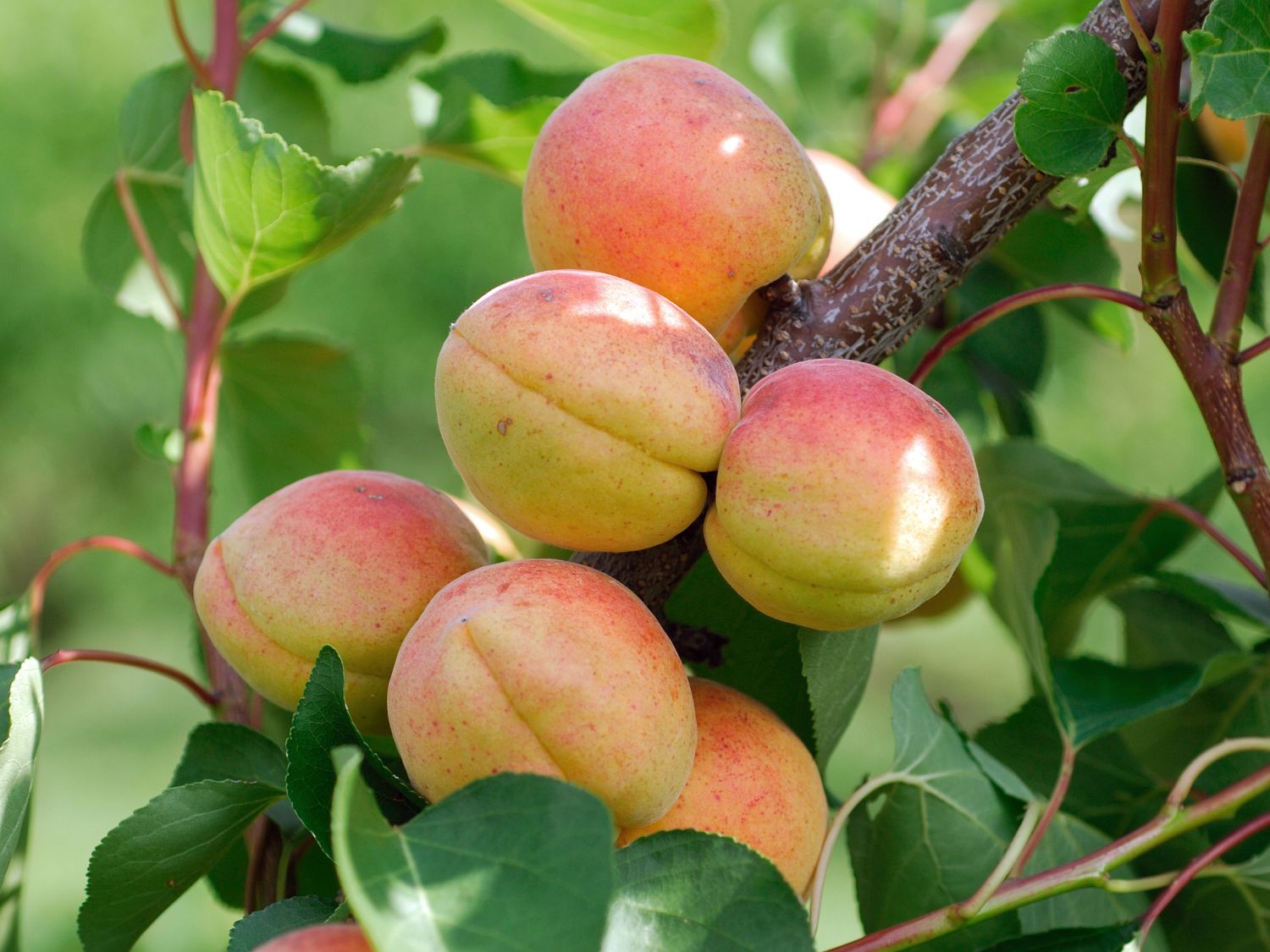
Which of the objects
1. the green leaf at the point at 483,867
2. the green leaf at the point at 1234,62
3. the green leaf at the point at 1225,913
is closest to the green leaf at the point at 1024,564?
the green leaf at the point at 1225,913

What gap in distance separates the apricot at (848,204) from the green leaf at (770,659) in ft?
0.64

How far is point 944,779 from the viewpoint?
0.49 meters

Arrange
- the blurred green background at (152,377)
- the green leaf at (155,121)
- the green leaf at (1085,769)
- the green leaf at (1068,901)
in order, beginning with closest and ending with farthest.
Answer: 1. the green leaf at (1068,901)
2. the green leaf at (1085,769)
3. the green leaf at (155,121)
4. the blurred green background at (152,377)

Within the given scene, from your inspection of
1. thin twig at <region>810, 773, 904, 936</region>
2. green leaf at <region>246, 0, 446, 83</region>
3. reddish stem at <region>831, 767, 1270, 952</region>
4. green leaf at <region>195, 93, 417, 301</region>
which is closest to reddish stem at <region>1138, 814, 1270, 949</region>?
reddish stem at <region>831, 767, 1270, 952</region>

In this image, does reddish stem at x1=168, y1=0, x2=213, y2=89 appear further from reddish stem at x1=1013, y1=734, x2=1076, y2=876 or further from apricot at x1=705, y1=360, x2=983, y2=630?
reddish stem at x1=1013, y1=734, x2=1076, y2=876

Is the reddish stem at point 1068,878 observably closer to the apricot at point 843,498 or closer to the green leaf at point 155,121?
the apricot at point 843,498

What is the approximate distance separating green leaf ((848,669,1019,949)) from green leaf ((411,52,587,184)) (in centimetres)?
39

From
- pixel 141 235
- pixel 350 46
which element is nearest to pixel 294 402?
pixel 141 235

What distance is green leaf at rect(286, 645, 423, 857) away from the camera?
14.3 inches

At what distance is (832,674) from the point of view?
454mm

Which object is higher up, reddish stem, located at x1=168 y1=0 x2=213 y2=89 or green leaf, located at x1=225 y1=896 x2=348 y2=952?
reddish stem, located at x1=168 y1=0 x2=213 y2=89

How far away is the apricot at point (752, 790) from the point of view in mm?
395

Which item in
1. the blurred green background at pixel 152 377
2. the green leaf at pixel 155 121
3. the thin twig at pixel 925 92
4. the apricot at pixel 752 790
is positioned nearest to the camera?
the apricot at pixel 752 790

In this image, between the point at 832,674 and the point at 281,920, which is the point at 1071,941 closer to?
the point at 832,674
